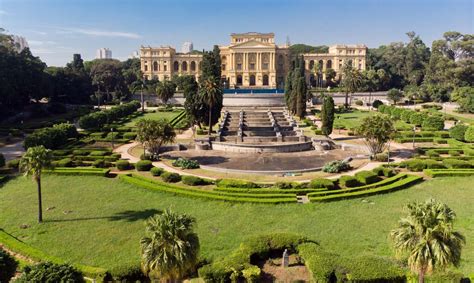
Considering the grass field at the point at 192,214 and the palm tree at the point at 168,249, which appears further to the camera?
the grass field at the point at 192,214

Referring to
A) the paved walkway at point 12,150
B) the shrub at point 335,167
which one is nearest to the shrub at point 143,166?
the paved walkway at point 12,150

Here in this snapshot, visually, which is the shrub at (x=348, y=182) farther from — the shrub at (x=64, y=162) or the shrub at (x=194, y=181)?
the shrub at (x=64, y=162)

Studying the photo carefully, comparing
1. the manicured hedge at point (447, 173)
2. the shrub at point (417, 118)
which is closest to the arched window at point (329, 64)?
the shrub at point (417, 118)

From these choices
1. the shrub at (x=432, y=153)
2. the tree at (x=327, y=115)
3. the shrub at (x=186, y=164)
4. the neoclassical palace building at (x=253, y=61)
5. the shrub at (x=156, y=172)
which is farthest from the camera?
the neoclassical palace building at (x=253, y=61)

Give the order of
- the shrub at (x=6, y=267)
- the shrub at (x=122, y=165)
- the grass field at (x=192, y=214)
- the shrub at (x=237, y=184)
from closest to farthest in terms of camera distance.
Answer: the shrub at (x=6, y=267) < the grass field at (x=192, y=214) < the shrub at (x=237, y=184) < the shrub at (x=122, y=165)

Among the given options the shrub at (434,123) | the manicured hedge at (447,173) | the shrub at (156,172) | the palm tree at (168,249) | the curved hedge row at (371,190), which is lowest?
the curved hedge row at (371,190)

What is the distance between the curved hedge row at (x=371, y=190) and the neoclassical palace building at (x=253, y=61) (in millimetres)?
90615

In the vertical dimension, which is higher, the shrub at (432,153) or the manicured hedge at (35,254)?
the shrub at (432,153)

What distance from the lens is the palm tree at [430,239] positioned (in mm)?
14945

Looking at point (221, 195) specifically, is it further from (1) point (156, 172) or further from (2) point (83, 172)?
(2) point (83, 172)

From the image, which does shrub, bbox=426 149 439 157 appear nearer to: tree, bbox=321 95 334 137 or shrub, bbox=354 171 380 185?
tree, bbox=321 95 334 137

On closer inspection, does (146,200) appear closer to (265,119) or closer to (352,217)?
(352,217)

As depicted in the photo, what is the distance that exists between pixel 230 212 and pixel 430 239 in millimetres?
14425

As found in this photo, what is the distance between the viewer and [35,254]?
20328mm
